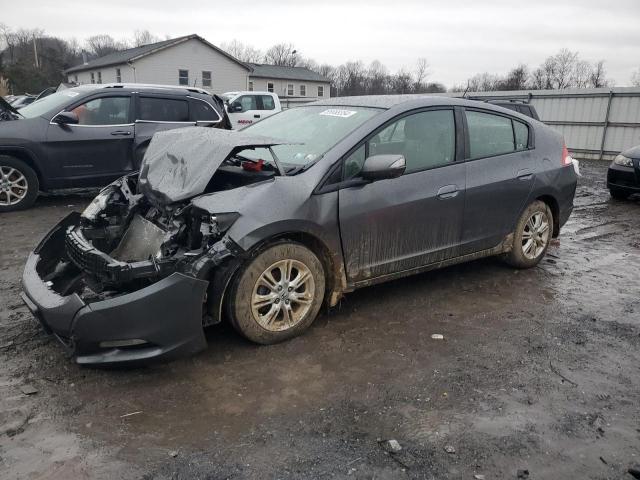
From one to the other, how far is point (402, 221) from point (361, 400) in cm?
158

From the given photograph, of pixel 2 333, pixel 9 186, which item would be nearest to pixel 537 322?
pixel 2 333

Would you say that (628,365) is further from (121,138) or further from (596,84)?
(596,84)

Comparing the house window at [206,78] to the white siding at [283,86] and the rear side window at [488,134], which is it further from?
the rear side window at [488,134]

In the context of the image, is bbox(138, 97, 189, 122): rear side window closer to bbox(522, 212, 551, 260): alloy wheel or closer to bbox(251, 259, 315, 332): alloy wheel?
bbox(251, 259, 315, 332): alloy wheel

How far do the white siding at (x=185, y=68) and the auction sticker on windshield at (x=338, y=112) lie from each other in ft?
114

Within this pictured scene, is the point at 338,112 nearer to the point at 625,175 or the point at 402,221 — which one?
the point at 402,221

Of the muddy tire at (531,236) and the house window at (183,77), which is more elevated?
the house window at (183,77)

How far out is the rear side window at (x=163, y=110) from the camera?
8398 mm

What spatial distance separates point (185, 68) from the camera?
3719 centimetres

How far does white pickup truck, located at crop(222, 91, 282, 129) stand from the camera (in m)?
16.7

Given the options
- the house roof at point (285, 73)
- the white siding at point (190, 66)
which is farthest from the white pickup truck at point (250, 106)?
the house roof at point (285, 73)

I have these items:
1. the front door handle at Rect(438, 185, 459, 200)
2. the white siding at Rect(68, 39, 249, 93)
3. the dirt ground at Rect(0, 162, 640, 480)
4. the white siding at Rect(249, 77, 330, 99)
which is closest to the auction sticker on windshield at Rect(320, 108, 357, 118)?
the front door handle at Rect(438, 185, 459, 200)

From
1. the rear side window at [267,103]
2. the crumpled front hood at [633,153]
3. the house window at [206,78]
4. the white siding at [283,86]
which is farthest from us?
the white siding at [283,86]

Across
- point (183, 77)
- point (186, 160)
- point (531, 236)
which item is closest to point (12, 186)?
point (186, 160)
